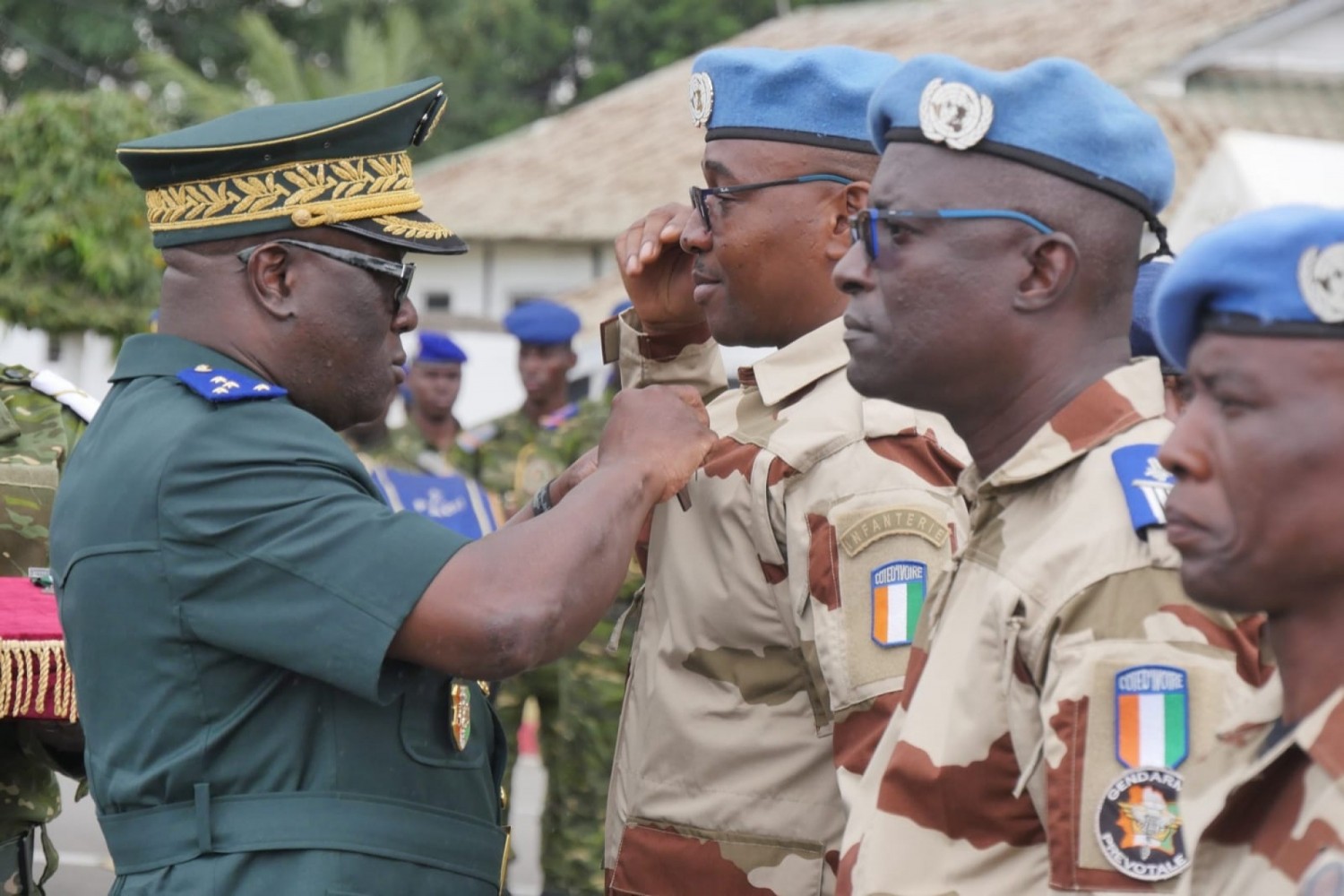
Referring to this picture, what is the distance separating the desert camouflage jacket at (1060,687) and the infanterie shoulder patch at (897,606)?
0.33 metres

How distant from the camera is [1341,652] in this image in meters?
1.76

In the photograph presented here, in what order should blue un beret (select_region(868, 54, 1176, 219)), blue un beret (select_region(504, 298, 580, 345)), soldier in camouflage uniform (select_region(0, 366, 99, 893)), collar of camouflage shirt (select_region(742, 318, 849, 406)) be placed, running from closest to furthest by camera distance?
1. blue un beret (select_region(868, 54, 1176, 219))
2. collar of camouflage shirt (select_region(742, 318, 849, 406))
3. soldier in camouflage uniform (select_region(0, 366, 99, 893))
4. blue un beret (select_region(504, 298, 580, 345))

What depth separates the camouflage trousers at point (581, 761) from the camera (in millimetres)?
7762

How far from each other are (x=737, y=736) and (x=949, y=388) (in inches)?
35.4

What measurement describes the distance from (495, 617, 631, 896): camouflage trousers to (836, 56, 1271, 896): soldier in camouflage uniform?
213 inches

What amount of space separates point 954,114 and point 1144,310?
1.21 m

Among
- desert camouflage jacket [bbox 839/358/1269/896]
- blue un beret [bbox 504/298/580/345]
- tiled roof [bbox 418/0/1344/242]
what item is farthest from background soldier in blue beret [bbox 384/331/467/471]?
tiled roof [bbox 418/0/1344/242]

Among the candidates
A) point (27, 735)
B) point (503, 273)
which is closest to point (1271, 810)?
point (27, 735)

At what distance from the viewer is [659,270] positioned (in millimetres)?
3436

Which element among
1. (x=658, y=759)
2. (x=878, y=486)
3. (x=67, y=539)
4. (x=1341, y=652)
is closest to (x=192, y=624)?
(x=67, y=539)

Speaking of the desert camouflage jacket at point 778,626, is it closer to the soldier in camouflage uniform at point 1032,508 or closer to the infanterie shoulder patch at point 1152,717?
the soldier in camouflage uniform at point 1032,508

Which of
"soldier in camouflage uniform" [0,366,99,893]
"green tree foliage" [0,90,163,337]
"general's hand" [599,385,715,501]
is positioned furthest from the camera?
"green tree foliage" [0,90,163,337]

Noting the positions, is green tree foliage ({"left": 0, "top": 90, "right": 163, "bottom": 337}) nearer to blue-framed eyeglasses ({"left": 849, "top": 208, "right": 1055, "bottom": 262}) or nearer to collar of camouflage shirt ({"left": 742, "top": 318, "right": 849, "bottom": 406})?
collar of camouflage shirt ({"left": 742, "top": 318, "right": 849, "bottom": 406})

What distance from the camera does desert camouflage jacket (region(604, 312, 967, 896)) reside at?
9.12ft
